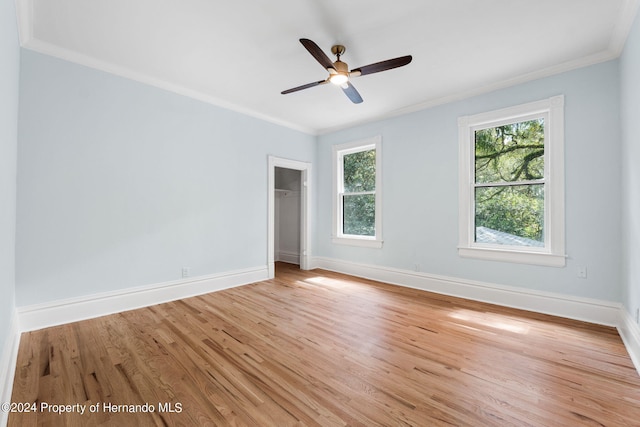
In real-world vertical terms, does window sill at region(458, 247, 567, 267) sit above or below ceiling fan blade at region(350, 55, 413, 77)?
below

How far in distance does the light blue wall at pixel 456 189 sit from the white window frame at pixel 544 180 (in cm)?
7

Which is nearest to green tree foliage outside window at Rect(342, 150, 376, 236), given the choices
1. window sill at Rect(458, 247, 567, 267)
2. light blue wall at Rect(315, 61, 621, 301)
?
light blue wall at Rect(315, 61, 621, 301)

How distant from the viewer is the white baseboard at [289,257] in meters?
6.52

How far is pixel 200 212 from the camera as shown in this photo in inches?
157

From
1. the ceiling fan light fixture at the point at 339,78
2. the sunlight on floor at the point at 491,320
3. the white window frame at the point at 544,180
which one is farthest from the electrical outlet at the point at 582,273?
the ceiling fan light fixture at the point at 339,78


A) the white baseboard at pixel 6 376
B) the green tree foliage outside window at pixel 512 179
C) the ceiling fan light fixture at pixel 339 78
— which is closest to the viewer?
the white baseboard at pixel 6 376

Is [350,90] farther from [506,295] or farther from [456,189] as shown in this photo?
[506,295]

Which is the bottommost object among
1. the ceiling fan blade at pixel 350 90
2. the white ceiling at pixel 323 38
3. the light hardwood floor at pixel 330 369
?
the light hardwood floor at pixel 330 369

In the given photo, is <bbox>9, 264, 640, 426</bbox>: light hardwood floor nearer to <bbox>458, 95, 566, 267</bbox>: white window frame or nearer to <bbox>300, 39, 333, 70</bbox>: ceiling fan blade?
<bbox>458, 95, 566, 267</bbox>: white window frame

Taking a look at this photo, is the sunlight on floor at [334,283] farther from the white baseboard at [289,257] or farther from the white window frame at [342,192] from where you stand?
the white baseboard at [289,257]

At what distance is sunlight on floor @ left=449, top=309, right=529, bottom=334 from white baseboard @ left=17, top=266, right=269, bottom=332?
3103 mm

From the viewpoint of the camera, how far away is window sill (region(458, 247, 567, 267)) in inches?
125

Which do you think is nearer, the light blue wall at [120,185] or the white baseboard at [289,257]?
the light blue wall at [120,185]

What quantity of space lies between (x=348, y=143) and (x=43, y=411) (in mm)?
4833
